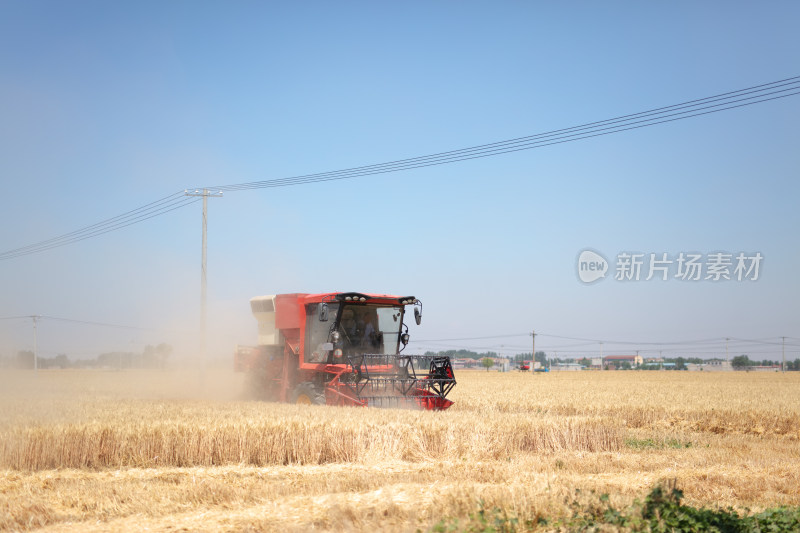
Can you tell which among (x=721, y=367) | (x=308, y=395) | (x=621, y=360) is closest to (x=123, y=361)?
(x=308, y=395)

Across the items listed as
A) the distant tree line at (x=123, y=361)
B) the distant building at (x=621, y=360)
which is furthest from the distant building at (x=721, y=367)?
the distant tree line at (x=123, y=361)

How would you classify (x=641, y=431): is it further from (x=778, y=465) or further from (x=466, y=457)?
(x=466, y=457)

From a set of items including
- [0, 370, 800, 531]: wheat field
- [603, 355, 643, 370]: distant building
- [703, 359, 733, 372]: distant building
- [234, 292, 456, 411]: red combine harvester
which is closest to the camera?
[0, 370, 800, 531]: wheat field

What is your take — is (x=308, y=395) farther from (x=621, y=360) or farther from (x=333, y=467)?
(x=621, y=360)

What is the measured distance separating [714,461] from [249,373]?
14.7 m

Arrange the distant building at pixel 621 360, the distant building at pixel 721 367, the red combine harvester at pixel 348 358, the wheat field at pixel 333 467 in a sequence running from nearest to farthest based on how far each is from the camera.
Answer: the wheat field at pixel 333 467 < the red combine harvester at pixel 348 358 < the distant building at pixel 721 367 < the distant building at pixel 621 360

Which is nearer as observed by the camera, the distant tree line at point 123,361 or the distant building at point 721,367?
the distant tree line at point 123,361

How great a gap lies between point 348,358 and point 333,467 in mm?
7212

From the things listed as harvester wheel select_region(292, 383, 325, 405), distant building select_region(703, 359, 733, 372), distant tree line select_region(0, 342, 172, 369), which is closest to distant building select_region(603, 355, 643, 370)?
distant building select_region(703, 359, 733, 372)

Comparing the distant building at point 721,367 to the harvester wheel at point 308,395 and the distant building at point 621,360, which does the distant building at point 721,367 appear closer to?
the distant building at point 621,360

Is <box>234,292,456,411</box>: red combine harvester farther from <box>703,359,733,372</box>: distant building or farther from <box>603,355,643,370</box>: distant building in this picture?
<box>603,355,643,370</box>: distant building

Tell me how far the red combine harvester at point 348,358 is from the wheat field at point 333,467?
104 inches

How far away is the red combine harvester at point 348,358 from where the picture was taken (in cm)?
1745

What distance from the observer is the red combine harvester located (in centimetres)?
1745
